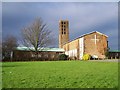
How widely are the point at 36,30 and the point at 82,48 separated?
15.0m

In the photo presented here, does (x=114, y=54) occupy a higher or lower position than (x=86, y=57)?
higher

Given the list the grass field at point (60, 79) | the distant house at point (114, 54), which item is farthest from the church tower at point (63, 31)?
the grass field at point (60, 79)

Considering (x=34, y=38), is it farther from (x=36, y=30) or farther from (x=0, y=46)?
(x=0, y=46)

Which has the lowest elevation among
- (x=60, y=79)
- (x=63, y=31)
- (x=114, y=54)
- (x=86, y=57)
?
(x=86, y=57)

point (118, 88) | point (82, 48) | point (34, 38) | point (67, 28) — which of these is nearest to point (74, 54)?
point (82, 48)

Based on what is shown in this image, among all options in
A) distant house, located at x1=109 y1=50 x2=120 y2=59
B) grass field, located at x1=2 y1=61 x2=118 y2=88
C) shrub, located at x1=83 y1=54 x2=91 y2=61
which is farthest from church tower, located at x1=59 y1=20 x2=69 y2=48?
grass field, located at x1=2 y1=61 x2=118 y2=88

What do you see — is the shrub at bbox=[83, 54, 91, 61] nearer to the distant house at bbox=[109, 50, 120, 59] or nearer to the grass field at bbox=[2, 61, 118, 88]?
the distant house at bbox=[109, 50, 120, 59]

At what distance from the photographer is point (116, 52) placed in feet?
238

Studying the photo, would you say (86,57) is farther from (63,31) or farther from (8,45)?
(63,31)

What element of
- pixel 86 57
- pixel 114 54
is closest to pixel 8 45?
pixel 86 57

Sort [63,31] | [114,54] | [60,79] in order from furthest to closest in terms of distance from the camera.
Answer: [63,31] → [114,54] → [60,79]

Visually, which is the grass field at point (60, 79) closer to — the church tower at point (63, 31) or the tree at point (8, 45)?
the tree at point (8, 45)

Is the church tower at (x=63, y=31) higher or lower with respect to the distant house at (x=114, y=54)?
higher

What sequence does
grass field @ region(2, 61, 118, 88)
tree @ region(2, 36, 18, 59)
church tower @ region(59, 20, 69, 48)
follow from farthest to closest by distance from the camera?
church tower @ region(59, 20, 69, 48), tree @ region(2, 36, 18, 59), grass field @ region(2, 61, 118, 88)
